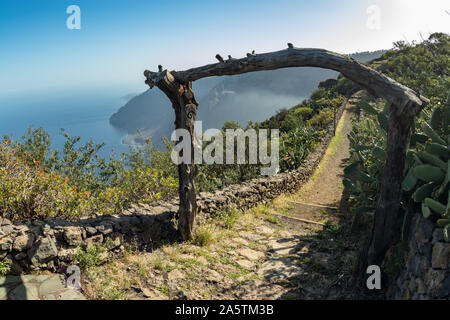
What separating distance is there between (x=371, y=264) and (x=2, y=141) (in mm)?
8384

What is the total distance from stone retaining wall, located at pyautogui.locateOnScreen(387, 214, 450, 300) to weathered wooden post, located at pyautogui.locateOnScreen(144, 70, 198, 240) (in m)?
3.70

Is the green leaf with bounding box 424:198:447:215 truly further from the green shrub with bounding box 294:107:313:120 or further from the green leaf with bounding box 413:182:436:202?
the green shrub with bounding box 294:107:313:120

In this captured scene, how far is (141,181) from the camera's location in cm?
913

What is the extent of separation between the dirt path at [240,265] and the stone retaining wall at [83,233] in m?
0.35

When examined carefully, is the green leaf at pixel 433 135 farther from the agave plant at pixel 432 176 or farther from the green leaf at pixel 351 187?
the green leaf at pixel 351 187

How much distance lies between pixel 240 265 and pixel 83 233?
9.67 ft

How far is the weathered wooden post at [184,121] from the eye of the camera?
5.17 meters

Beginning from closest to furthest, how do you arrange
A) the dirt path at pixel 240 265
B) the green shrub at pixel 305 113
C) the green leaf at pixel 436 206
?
the green leaf at pixel 436 206 → the dirt path at pixel 240 265 → the green shrub at pixel 305 113

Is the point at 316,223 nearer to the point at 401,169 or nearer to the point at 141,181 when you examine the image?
the point at 401,169

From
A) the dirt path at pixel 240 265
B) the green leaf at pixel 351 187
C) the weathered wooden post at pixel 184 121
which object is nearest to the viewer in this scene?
the dirt path at pixel 240 265

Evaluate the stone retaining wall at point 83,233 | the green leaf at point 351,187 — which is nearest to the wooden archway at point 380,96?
the green leaf at point 351,187

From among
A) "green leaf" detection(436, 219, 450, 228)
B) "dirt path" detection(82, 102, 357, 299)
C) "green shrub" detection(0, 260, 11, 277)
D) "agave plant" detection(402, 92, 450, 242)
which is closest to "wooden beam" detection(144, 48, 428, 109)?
"agave plant" detection(402, 92, 450, 242)

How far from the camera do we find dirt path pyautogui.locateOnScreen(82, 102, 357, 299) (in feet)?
14.5
